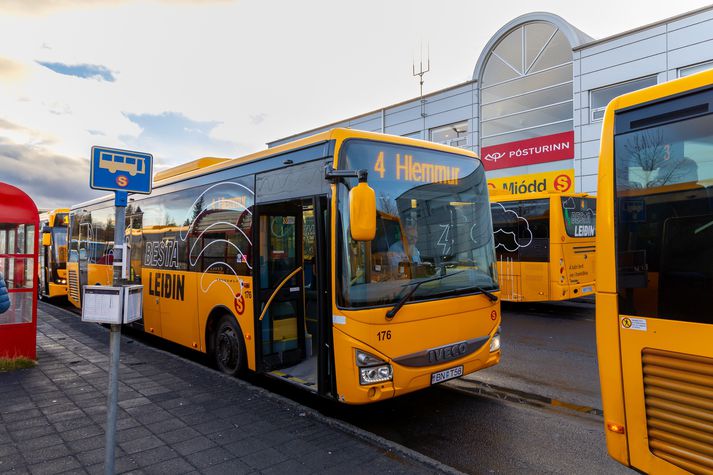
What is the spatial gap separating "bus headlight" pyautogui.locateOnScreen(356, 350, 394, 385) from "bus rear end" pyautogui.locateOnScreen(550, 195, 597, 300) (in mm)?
8842

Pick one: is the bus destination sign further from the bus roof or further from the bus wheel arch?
the bus wheel arch

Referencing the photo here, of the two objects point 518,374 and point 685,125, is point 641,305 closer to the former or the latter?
point 685,125

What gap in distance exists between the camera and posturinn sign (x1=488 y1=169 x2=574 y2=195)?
1906cm

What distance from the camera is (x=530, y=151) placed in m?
20.2

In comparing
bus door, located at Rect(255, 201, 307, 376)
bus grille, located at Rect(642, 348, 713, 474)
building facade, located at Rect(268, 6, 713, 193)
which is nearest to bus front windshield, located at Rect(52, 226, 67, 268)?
bus door, located at Rect(255, 201, 307, 376)

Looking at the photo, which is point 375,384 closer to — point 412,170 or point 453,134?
point 412,170

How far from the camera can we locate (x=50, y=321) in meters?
11.4

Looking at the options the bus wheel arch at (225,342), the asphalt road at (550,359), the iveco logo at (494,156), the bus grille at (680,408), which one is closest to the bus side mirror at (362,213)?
the bus grille at (680,408)

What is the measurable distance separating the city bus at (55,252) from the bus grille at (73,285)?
8.55 ft

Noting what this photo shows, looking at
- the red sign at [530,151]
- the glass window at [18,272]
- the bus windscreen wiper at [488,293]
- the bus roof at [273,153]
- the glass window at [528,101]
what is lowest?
the bus windscreen wiper at [488,293]

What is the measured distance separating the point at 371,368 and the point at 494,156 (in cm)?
1884

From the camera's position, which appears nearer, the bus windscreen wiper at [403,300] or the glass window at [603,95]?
the bus windscreen wiper at [403,300]

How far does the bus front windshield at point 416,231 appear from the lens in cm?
458

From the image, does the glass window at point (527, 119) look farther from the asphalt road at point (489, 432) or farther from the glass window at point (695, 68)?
the asphalt road at point (489, 432)
